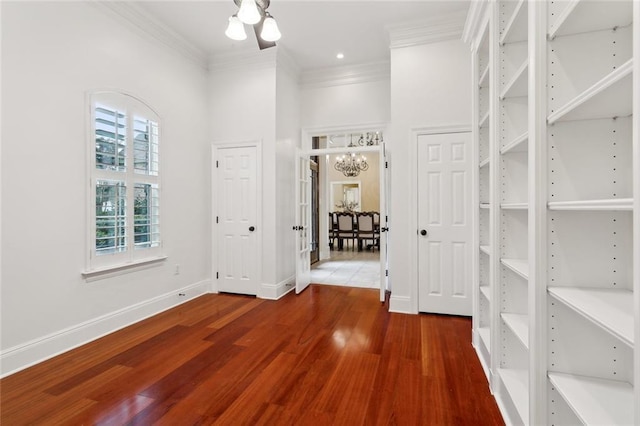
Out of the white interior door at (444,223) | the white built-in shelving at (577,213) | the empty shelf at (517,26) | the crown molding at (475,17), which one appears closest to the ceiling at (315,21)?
the crown molding at (475,17)

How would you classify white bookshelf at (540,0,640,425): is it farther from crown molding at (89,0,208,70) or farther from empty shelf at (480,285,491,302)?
crown molding at (89,0,208,70)

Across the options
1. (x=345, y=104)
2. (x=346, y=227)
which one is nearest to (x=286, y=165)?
(x=345, y=104)

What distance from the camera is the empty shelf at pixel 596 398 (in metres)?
1.02

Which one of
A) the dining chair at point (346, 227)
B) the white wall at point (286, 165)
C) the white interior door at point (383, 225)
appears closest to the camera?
the white interior door at point (383, 225)

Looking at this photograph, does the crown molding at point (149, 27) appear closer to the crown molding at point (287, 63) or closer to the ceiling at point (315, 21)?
the ceiling at point (315, 21)

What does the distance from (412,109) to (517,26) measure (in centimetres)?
172

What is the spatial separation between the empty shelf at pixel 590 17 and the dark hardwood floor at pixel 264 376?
1990mm

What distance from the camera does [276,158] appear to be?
3.99 metres

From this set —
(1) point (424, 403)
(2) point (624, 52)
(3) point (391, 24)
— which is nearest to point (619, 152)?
(2) point (624, 52)

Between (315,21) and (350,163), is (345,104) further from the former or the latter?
(350,163)

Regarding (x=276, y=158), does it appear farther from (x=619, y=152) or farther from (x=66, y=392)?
(x=619, y=152)

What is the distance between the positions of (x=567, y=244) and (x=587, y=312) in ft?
1.16

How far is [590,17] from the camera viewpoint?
115 centimetres

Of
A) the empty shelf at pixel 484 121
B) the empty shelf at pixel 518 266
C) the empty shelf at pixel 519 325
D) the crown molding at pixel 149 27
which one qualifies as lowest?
the empty shelf at pixel 519 325
